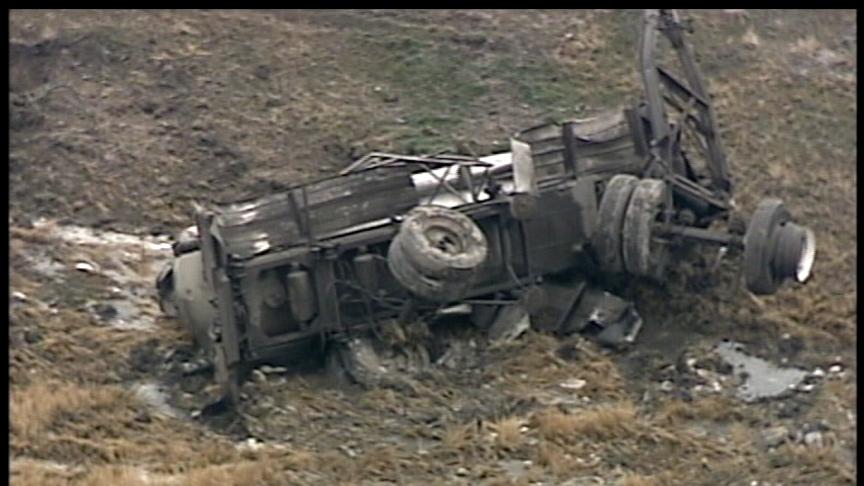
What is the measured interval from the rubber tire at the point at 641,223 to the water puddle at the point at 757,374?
36.0 inches

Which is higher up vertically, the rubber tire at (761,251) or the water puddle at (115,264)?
the water puddle at (115,264)

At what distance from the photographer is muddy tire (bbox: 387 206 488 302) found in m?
11.0

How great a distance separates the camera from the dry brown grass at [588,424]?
10.3 m

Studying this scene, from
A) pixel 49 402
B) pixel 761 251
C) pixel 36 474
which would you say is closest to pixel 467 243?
pixel 761 251

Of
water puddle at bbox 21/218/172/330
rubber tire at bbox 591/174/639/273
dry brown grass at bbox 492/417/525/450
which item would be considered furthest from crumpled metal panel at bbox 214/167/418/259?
dry brown grass at bbox 492/417/525/450

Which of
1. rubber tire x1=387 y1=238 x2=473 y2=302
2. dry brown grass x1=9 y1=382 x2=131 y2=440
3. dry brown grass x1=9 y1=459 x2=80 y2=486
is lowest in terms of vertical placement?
dry brown grass x1=9 y1=459 x2=80 y2=486

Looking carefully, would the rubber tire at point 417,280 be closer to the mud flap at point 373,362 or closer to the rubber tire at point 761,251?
the mud flap at point 373,362

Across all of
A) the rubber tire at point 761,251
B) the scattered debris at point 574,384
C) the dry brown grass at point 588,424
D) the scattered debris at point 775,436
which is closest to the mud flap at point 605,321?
the scattered debris at point 574,384

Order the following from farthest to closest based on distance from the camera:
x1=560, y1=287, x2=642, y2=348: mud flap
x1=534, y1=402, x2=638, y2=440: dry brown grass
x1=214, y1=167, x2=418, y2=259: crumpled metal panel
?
x1=560, y1=287, x2=642, y2=348: mud flap
x1=214, y1=167, x2=418, y2=259: crumpled metal panel
x1=534, y1=402, x2=638, y2=440: dry brown grass

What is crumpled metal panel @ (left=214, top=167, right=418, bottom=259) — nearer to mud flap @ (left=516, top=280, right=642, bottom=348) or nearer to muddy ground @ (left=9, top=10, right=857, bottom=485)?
muddy ground @ (left=9, top=10, right=857, bottom=485)

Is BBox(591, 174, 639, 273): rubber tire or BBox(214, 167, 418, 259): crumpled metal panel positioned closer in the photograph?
BBox(214, 167, 418, 259): crumpled metal panel

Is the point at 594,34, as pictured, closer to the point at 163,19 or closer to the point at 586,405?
the point at 163,19

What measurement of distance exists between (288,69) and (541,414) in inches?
383

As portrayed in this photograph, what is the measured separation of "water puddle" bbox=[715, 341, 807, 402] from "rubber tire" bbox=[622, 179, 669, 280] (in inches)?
36.0
